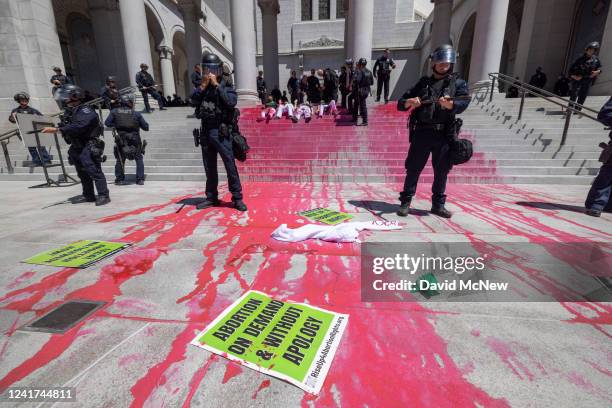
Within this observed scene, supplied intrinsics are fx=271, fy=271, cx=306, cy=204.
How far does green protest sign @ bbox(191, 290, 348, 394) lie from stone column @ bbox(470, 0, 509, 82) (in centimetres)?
1268

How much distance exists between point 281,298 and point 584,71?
1190 centimetres

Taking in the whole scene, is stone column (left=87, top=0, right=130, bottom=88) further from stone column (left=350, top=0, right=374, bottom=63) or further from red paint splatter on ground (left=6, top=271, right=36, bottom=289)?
red paint splatter on ground (left=6, top=271, right=36, bottom=289)

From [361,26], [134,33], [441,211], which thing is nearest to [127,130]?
[441,211]

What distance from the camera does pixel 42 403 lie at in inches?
47.9

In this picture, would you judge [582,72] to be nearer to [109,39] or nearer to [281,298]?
[281,298]

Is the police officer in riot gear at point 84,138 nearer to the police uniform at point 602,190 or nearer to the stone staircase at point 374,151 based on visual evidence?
the stone staircase at point 374,151

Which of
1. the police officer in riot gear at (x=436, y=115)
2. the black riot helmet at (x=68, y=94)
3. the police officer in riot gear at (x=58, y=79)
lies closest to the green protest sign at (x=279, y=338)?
the police officer in riot gear at (x=436, y=115)

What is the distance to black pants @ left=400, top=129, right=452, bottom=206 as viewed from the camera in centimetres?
357

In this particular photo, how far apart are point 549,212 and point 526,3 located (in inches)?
646

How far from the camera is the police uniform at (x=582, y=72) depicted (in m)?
8.25

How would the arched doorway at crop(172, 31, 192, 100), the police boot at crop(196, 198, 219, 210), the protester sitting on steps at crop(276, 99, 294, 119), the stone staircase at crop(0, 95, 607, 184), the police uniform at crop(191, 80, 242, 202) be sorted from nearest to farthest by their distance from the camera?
the police uniform at crop(191, 80, 242, 202), the police boot at crop(196, 198, 219, 210), the stone staircase at crop(0, 95, 607, 184), the protester sitting on steps at crop(276, 99, 294, 119), the arched doorway at crop(172, 31, 192, 100)

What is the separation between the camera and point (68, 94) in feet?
14.3

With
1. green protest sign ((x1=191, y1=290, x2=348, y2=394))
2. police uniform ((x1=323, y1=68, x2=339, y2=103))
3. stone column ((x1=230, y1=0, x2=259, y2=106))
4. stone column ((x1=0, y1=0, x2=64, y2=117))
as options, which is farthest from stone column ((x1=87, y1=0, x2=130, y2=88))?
green protest sign ((x1=191, y1=290, x2=348, y2=394))

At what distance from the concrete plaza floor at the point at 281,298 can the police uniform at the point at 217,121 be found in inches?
42.3
